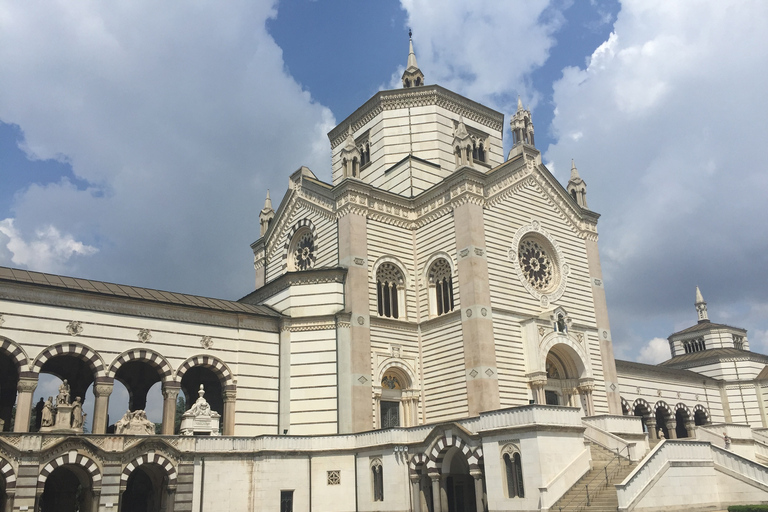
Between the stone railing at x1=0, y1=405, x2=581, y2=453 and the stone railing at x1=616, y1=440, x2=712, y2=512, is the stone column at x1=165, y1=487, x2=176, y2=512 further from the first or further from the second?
the stone railing at x1=616, y1=440, x2=712, y2=512

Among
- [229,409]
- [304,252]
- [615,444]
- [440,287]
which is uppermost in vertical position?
[304,252]

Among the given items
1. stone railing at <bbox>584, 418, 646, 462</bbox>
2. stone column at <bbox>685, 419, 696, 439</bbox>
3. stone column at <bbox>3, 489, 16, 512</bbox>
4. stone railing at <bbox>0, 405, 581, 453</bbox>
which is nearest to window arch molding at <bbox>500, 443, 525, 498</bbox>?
stone railing at <bbox>0, 405, 581, 453</bbox>

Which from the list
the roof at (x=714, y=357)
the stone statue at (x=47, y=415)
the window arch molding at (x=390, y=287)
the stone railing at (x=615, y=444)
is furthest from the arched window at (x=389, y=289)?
the roof at (x=714, y=357)

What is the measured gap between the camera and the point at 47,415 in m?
26.4

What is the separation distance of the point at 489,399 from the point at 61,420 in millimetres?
17833

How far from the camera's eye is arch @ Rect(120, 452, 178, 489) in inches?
1036

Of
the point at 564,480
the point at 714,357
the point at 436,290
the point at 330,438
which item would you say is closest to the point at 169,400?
the point at 330,438

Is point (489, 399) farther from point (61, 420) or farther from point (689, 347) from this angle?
point (689, 347)

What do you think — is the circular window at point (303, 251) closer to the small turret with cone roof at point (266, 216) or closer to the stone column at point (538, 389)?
the small turret with cone roof at point (266, 216)

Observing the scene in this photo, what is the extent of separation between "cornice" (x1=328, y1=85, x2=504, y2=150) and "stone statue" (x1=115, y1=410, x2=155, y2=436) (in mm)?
24010

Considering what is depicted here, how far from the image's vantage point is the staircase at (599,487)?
23.4 metres

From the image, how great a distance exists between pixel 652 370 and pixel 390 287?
24189 millimetres

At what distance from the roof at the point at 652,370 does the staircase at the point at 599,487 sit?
69.5 ft

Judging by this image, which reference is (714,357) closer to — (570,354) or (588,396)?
(588,396)
